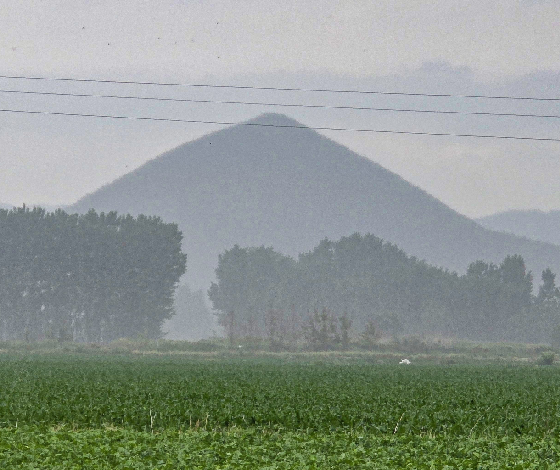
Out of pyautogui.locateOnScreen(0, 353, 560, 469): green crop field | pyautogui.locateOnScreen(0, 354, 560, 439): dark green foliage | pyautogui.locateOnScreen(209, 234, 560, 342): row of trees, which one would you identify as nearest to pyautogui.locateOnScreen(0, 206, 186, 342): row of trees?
pyautogui.locateOnScreen(209, 234, 560, 342): row of trees

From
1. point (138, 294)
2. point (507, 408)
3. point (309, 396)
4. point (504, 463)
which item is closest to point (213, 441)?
point (504, 463)

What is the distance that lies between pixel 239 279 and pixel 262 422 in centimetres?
13431

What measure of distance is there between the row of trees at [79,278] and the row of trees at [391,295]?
2288 centimetres

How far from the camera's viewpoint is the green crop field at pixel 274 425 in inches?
767

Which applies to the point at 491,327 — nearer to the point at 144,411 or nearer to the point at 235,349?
the point at 235,349

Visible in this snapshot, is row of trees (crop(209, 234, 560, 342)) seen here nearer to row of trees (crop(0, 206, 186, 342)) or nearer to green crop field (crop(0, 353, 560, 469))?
row of trees (crop(0, 206, 186, 342))

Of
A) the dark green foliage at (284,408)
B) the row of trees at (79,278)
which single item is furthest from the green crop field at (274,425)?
the row of trees at (79,278)

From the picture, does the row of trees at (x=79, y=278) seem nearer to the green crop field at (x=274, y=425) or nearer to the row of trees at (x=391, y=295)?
the row of trees at (x=391, y=295)

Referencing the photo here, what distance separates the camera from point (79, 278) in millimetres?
122188

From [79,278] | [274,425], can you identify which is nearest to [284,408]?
[274,425]

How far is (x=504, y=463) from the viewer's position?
62.9 feet

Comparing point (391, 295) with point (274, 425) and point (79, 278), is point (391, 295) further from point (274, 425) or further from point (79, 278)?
point (274, 425)

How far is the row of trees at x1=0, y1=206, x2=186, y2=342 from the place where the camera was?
12169 cm

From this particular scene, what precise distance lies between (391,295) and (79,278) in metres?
59.3
